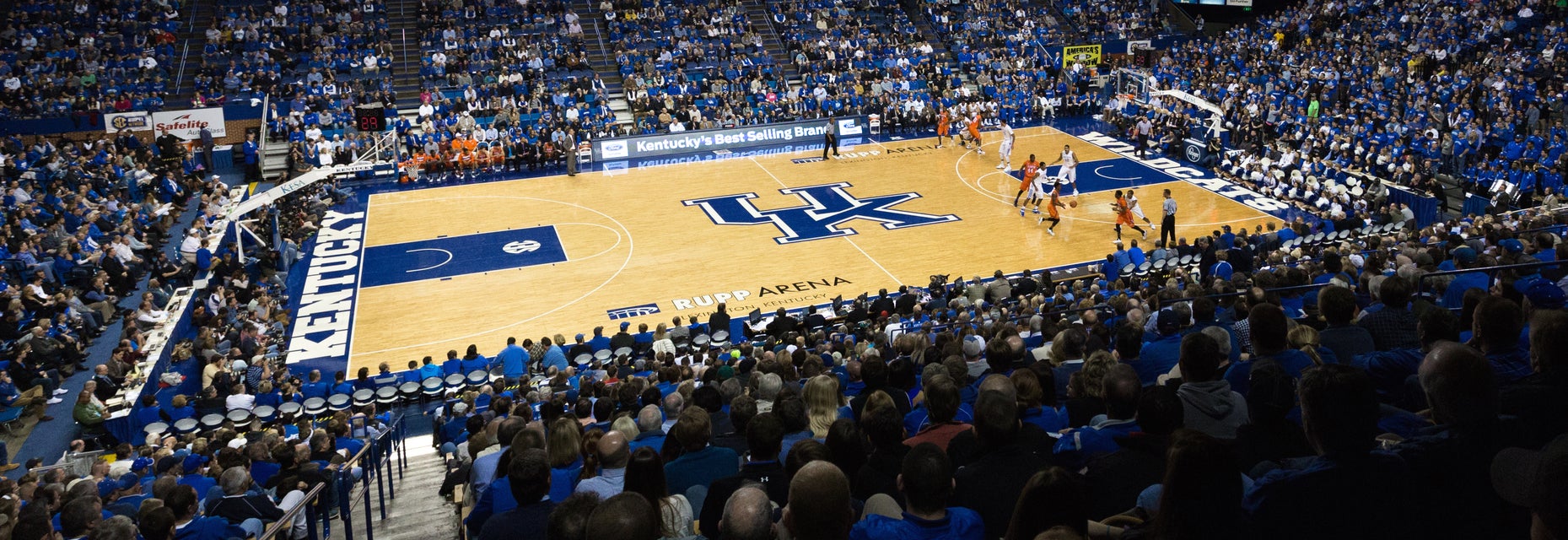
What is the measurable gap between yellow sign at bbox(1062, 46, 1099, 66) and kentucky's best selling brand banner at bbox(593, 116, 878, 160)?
10.7 metres

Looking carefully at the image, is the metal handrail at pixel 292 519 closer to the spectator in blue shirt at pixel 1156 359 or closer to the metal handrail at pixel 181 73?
the spectator in blue shirt at pixel 1156 359

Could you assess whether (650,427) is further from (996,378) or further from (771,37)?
(771,37)

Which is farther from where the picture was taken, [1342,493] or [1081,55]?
[1081,55]

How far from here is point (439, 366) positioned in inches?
708

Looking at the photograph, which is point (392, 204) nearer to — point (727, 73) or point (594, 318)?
point (594, 318)

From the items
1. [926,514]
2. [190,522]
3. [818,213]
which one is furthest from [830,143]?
[926,514]

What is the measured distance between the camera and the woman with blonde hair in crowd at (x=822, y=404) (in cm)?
685

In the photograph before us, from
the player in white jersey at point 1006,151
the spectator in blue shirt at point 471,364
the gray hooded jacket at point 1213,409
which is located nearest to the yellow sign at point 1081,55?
the player in white jersey at point 1006,151

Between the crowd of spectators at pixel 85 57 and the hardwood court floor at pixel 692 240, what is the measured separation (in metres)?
11.1

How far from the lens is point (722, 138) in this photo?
38656mm

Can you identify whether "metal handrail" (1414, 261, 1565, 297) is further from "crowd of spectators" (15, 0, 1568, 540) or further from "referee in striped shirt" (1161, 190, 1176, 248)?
"referee in striped shirt" (1161, 190, 1176, 248)

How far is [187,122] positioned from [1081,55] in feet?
114

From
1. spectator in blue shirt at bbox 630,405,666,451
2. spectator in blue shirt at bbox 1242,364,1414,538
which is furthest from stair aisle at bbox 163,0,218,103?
spectator in blue shirt at bbox 1242,364,1414,538

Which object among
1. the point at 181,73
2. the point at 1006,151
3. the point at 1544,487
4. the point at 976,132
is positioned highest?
the point at 181,73
